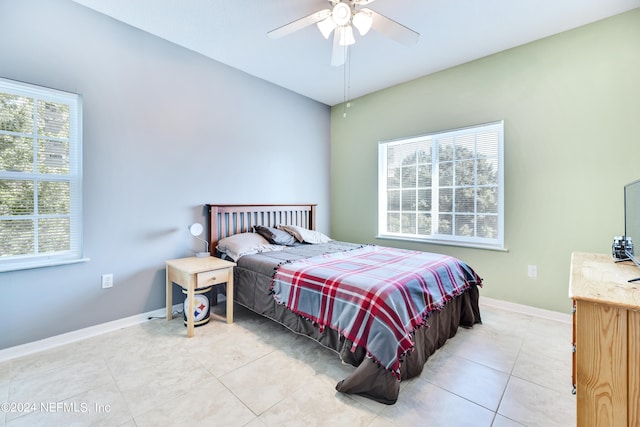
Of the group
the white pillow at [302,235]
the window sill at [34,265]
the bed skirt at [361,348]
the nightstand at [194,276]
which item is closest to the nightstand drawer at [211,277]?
the nightstand at [194,276]

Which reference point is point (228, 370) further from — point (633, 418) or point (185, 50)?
point (185, 50)

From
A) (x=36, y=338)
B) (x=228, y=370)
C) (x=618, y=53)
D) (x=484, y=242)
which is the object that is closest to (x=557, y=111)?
(x=618, y=53)

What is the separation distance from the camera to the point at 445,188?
11.4ft

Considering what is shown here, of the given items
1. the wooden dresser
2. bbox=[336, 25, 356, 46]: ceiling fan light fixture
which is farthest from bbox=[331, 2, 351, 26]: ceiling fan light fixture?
the wooden dresser

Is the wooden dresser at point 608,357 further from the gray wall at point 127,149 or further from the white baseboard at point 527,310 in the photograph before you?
the gray wall at point 127,149

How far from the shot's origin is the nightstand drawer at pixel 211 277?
2.43 meters

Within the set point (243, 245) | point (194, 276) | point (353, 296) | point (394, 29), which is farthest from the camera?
point (243, 245)

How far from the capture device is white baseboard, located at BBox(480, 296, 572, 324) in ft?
8.75

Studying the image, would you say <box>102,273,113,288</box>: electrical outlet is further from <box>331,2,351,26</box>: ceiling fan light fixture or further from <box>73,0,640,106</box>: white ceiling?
<box>331,2,351,26</box>: ceiling fan light fixture

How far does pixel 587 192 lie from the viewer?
101 inches

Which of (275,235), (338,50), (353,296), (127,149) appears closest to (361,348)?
(353,296)

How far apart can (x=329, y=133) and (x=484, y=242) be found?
287 centimetres

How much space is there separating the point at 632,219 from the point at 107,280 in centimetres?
395

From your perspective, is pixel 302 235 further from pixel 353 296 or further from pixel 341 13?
pixel 341 13
